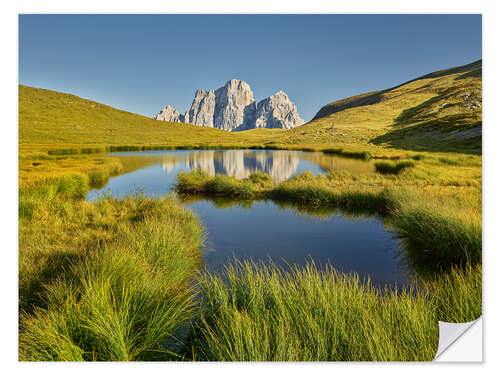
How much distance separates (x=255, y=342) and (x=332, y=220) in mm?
8055

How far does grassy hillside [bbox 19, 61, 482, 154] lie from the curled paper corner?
712 cm

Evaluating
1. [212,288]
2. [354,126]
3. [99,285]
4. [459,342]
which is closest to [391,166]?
[459,342]

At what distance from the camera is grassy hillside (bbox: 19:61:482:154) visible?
19.2 metres

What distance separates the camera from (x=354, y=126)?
71938 mm


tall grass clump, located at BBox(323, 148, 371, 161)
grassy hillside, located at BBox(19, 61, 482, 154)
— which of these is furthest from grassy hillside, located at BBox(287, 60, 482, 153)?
tall grass clump, located at BBox(323, 148, 371, 161)

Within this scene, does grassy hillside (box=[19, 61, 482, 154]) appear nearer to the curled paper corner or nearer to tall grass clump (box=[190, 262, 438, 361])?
tall grass clump (box=[190, 262, 438, 361])

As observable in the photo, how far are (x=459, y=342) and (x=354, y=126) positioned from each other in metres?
76.6

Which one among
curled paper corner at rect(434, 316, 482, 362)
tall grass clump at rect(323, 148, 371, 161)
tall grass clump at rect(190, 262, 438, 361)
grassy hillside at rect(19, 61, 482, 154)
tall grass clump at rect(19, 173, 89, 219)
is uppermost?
grassy hillside at rect(19, 61, 482, 154)

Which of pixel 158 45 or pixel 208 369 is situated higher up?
pixel 158 45

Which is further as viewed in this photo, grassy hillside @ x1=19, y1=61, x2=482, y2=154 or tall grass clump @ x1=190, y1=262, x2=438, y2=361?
grassy hillside @ x1=19, y1=61, x2=482, y2=154
